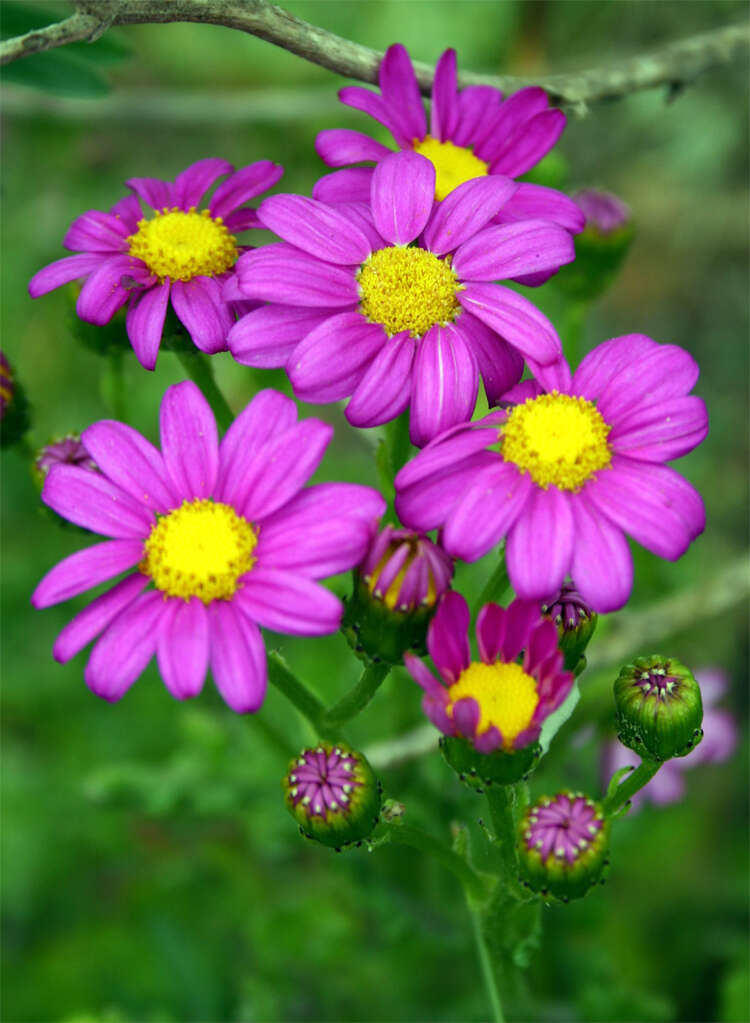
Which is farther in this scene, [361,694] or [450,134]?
[450,134]

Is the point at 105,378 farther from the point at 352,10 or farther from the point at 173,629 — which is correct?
the point at 352,10

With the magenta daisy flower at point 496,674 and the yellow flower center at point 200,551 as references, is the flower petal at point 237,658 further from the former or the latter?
the magenta daisy flower at point 496,674

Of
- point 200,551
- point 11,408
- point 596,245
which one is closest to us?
point 200,551

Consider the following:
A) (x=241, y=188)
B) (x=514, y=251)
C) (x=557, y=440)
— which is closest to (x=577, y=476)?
(x=557, y=440)

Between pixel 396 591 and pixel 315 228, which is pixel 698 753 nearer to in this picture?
pixel 396 591

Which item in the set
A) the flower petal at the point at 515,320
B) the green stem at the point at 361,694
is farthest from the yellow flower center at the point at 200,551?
the flower petal at the point at 515,320

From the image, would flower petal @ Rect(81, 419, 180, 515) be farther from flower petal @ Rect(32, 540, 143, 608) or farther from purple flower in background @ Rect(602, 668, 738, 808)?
purple flower in background @ Rect(602, 668, 738, 808)

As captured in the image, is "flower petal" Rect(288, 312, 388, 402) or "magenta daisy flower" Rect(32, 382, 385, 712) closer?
"magenta daisy flower" Rect(32, 382, 385, 712)

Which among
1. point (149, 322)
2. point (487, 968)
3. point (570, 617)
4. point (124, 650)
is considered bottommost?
point (487, 968)

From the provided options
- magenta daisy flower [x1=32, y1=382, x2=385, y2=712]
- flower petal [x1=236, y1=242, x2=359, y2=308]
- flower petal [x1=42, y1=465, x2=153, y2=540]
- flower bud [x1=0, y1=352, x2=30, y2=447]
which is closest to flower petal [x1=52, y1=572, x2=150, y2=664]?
magenta daisy flower [x1=32, y1=382, x2=385, y2=712]
